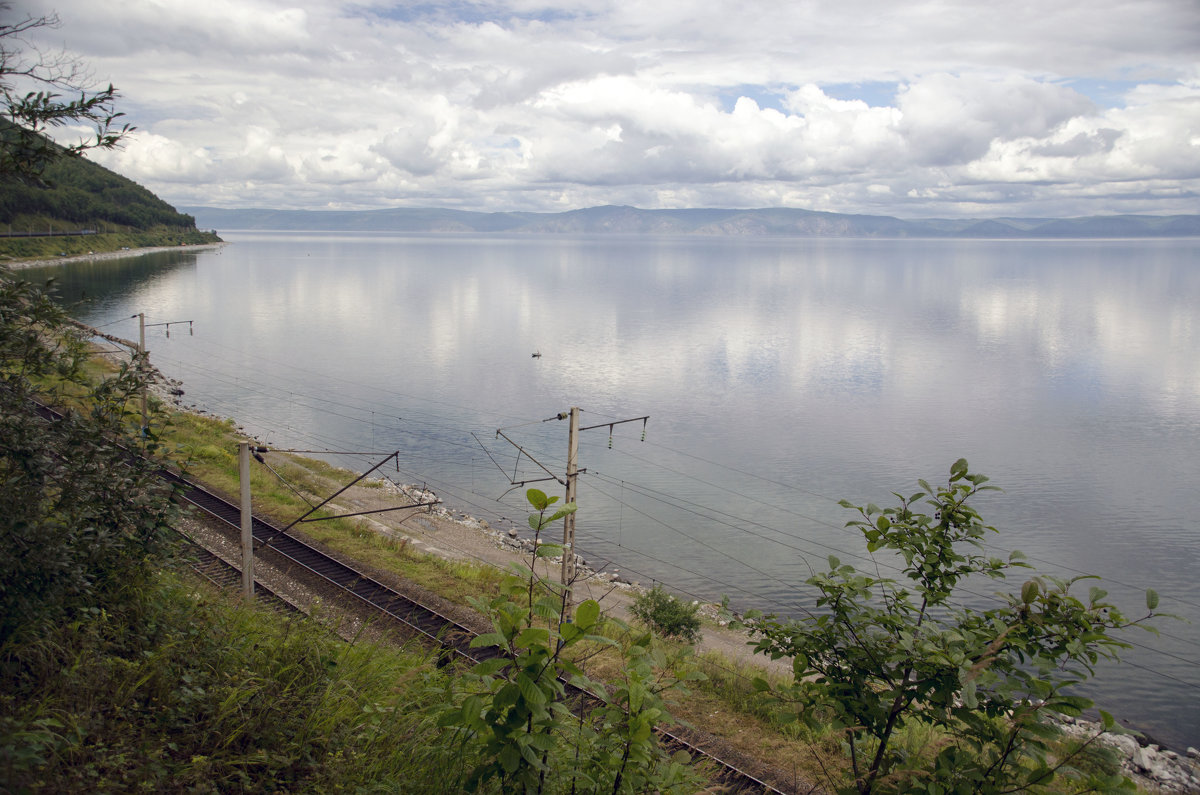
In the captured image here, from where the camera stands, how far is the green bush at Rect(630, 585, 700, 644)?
20.4 meters

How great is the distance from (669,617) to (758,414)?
30836 millimetres

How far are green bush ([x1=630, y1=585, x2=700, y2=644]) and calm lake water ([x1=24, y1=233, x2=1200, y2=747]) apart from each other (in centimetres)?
301

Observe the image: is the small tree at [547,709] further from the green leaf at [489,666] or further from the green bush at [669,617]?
the green bush at [669,617]

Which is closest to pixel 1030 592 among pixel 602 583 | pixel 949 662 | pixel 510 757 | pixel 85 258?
pixel 949 662

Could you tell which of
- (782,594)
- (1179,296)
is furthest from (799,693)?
(1179,296)

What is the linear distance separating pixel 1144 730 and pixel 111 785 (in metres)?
25.1

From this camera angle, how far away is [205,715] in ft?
20.0

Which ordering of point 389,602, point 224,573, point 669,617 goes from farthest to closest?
point 669,617
point 224,573
point 389,602

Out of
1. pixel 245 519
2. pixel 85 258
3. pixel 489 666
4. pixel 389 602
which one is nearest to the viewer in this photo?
pixel 489 666

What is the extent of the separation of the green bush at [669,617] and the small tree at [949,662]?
15267 millimetres

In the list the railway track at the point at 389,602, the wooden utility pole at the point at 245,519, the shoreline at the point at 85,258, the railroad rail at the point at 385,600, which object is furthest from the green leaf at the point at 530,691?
the shoreline at the point at 85,258

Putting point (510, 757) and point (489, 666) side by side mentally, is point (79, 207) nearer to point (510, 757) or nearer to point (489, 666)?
point (489, 666)

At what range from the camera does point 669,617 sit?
2048cm

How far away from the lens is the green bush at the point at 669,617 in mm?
20375
